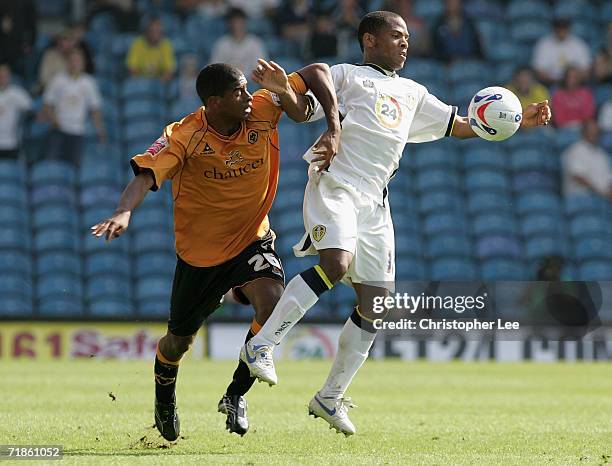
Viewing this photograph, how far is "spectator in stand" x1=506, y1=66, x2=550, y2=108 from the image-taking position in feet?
63.6

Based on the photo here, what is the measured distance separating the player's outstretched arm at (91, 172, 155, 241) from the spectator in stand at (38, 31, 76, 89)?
1282cm

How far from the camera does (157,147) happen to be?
749cm

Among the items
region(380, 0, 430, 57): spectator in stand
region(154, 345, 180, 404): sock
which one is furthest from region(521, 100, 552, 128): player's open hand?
region(380, 0, 430, 57): spectator in stand

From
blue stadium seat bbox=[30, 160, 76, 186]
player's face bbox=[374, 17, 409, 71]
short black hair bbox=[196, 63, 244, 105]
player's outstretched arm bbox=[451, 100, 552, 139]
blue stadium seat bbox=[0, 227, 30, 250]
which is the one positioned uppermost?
player's face bbox=[374, 17, 409, 71]

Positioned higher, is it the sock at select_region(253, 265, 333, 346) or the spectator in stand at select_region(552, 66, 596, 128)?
the spectator in stand at select_region(552, 66, 596, 128)

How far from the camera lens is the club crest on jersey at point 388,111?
7969 mm

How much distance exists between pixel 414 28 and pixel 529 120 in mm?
12260

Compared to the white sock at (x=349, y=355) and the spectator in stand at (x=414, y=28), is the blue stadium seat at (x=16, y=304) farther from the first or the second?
the white sock at (x=349, y=355)

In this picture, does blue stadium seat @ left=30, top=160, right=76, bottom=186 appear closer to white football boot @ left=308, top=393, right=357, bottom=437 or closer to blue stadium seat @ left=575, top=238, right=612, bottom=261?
blue stadium seat @ left=575, top=238, right=612, bottom=261

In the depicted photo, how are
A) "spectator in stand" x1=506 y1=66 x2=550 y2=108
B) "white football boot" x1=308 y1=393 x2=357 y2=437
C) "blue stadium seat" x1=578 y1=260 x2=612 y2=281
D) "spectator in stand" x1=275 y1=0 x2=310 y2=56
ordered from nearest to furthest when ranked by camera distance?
"white football boot" x1=308 y1=393 x2=357 y2=437
"blue stadium seat" x1=578 y1=260 x2=612 y2=281
"spectator in stand" x1=506 y1=66 x2=550 y2=108
"spectator in stand" x1=275 y1=0 x2=310 y2=56

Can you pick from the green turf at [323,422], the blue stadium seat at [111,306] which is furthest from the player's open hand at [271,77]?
the blue stadium seat at [111,306]

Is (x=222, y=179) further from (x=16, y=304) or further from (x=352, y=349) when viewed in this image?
(x=16, y=304)

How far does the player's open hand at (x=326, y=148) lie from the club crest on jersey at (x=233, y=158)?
0.50 meters

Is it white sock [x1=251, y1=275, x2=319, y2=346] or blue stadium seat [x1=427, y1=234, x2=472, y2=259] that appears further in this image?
blue stadium seat [x1=427, y1=234, x2=472, y2=259]
